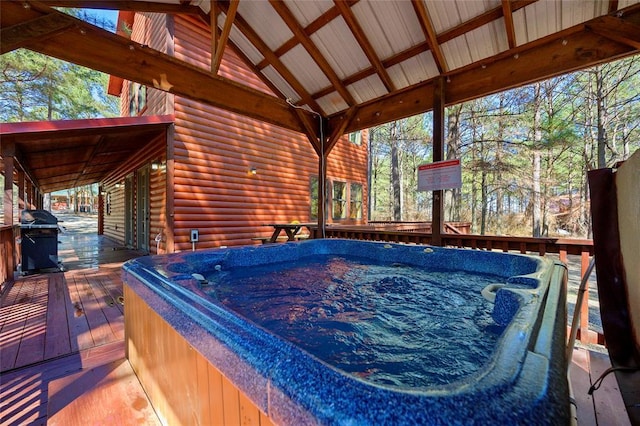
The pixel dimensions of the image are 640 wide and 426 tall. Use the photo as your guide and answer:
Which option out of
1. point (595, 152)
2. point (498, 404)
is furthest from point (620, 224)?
point (595, 152)

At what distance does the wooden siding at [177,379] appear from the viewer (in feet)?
2.75

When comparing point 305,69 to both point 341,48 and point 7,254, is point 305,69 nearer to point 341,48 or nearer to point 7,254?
point 341,48

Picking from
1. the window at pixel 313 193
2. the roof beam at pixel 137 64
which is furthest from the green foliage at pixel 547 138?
the roof beam at pixel 137 64

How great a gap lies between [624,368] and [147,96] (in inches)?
302

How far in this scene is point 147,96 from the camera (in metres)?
6.23

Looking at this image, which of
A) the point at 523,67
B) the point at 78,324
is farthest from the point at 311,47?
the point at 78,324

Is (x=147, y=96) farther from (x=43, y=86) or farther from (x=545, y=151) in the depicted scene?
(x=545, y=151)

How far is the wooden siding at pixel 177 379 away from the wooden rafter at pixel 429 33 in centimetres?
330

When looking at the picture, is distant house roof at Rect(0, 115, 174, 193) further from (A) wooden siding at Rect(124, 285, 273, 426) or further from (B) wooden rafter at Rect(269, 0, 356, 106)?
(A) wooden siding at Rect(124, 285, 273, 426)

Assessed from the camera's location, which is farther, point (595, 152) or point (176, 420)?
point (595, 152)

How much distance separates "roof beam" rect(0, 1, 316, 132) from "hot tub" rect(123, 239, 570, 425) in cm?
189

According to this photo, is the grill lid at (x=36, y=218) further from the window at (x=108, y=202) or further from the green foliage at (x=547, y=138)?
the green foliage at (x=547, y=138)

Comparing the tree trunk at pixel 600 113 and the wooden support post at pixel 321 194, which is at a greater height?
the tree trunk at pixel 600 113

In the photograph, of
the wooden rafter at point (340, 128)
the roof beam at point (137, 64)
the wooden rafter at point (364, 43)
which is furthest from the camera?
the wooden rafter at point (340, 128)
